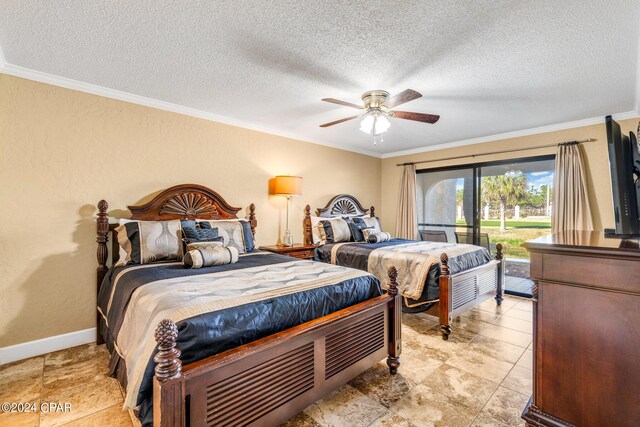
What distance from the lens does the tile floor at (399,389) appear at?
1.77 metres

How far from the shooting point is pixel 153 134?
10.7 feet

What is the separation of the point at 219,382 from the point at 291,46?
222 cm

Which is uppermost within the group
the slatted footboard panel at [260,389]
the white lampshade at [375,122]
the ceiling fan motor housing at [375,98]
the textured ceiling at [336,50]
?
the textured ceiling at [336,50]

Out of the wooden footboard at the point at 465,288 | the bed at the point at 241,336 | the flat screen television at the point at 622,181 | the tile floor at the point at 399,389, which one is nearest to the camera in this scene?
the bed at the point at 241,336

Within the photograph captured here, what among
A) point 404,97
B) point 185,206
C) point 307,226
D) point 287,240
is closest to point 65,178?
point 185,206

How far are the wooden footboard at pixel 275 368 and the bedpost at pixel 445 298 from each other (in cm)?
87

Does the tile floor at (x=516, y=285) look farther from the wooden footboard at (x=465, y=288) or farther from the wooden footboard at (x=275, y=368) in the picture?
the wooden footboard at (x=275, y=368)

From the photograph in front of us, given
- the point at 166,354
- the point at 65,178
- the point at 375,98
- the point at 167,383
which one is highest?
the point at 375,98

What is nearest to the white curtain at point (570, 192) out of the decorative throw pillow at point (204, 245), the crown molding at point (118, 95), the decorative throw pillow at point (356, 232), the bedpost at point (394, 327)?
the decorative throw pillow at point (356, 232)

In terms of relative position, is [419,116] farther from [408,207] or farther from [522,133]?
[408,207]

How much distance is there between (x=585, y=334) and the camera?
1286mm

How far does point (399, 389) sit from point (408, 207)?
4.06m

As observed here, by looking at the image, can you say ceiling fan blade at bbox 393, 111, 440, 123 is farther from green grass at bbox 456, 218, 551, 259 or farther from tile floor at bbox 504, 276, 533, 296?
tile floor at bbox 504, 276, 533, 296

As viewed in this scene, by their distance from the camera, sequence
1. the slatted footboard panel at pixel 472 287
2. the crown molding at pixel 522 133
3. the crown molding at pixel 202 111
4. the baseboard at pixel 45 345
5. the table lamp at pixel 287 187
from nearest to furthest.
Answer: the baseboard at pixel 45 345, the crown molding at pixel 202 111, the slatted footboard panel at pixel 472 287, the crown molding at pixel 522 133, the table lamp at pixel 287 187
